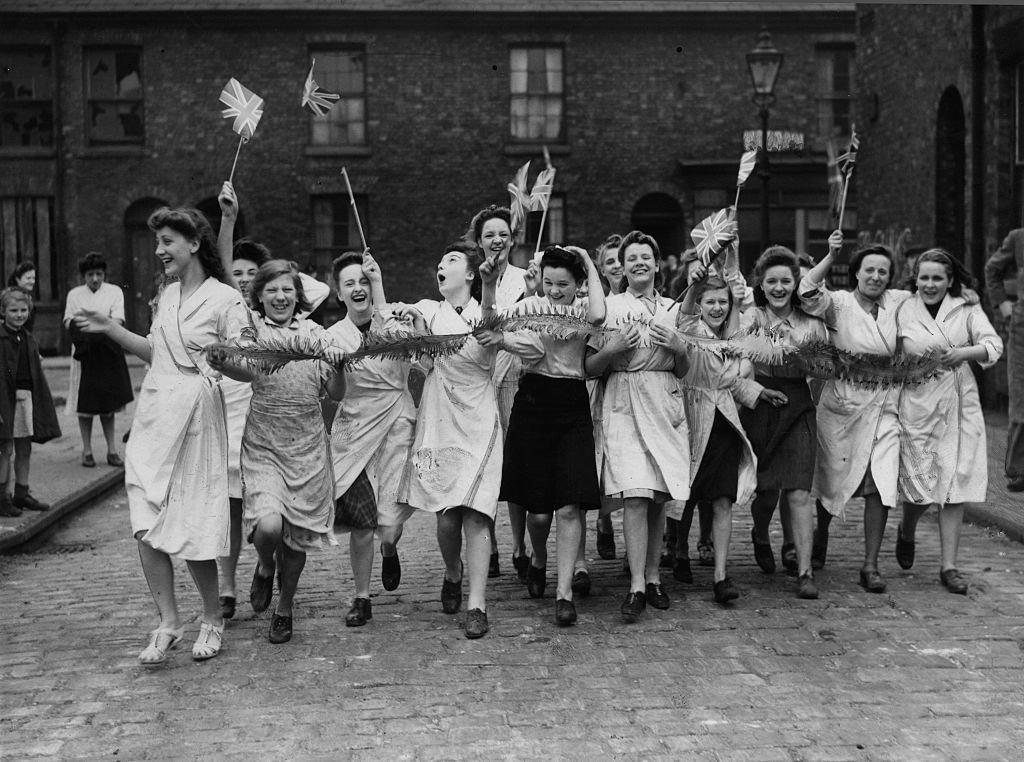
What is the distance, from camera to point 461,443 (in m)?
7.03

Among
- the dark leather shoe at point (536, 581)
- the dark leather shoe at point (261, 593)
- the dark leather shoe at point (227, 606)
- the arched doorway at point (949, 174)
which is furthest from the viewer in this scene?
the arched doorway at point (949, 174)

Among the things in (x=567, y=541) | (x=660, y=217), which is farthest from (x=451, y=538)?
(x=660, y=217)

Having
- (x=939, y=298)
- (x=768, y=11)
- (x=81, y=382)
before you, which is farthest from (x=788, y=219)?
(x=939, y=298)

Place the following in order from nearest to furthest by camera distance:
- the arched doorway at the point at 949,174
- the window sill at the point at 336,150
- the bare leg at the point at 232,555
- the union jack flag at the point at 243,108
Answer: the bare leg at the point at 232,555 → the union jack flag at the point at 243,108 → the arched doorway at the point at 949,174 → the window sill at the point at 336,150

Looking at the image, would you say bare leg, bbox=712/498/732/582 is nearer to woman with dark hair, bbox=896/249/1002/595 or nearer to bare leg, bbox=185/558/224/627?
woman with dark hair, bbox=896/249/1002/595

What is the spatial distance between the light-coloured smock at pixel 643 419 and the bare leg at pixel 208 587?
205cm

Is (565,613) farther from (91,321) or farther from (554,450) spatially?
(91,321)

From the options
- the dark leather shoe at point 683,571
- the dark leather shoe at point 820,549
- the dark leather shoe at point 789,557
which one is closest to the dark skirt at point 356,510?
the dark leather shoe at point 683,571

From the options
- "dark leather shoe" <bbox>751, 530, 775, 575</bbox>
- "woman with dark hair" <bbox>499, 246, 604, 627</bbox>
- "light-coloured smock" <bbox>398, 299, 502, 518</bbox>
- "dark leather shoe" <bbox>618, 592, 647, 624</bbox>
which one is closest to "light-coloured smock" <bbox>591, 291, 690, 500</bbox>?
"woman with dark hair" <bbox>499, 246, 604, 627</bbox>

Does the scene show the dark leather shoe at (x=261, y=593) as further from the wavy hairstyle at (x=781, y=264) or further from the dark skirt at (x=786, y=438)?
the wavy hairstyle at (x=781, y=264)

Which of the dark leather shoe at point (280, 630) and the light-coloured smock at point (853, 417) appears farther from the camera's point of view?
the light-coloured smock at point (853, 417)

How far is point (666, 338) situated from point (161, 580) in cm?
278

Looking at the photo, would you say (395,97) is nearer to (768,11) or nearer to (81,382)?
(768,11)

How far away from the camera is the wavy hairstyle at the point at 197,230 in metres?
6.56
